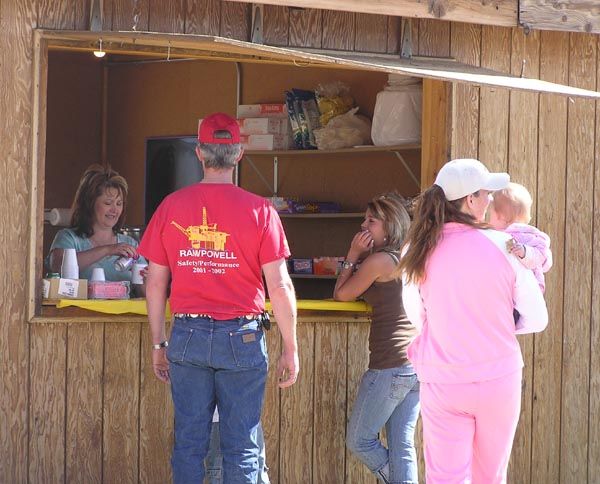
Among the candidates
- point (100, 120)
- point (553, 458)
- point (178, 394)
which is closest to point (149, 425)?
point (178, 394)

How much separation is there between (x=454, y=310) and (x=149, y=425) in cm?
195

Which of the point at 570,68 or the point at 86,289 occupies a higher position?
the point at 570,68

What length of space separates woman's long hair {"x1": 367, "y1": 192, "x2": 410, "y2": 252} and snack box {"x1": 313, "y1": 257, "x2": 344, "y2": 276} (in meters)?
2.13

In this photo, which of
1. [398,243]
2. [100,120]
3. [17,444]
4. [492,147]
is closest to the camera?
[17,444]

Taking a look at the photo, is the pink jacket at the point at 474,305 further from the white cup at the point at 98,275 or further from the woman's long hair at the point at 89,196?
the woman's long hair at the point at 89,196

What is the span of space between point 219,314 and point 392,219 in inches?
56.3

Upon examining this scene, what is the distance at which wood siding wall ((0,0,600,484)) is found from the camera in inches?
205

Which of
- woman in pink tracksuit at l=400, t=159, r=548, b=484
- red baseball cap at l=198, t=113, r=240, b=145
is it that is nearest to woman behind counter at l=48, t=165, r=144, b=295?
Answer: red baseball cap at l=198, t=113, r=240, b=145

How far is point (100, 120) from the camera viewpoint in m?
9.41

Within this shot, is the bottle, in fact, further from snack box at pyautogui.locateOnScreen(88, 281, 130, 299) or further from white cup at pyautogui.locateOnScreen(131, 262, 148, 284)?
snack box at pyautogui.locateOnScreen(88, 281, 130, 299)

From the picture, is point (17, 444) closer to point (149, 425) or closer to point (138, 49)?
point (149, 425)

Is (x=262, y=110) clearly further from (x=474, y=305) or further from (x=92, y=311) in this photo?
(x=474, y=305)

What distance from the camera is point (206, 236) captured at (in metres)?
4.54

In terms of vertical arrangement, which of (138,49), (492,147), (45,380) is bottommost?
(45,380)
